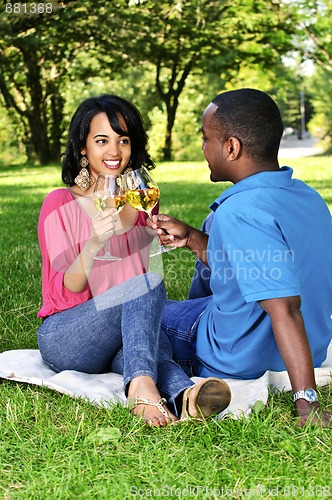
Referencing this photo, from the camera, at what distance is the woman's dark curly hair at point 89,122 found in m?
3.86

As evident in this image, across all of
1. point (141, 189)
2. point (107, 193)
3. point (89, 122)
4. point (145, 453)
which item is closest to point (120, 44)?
point (89, 122)

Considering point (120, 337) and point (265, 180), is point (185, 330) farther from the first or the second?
point (265, 180)

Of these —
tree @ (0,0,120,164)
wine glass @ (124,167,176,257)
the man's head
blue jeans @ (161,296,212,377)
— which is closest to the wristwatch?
blue jeans @ (161,296,212,377)

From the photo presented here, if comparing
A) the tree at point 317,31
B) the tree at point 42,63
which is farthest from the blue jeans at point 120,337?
the tree at point 317,31

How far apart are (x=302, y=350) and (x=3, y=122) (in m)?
36.0

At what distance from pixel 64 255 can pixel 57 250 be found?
5 centimetres

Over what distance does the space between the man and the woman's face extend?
747mm

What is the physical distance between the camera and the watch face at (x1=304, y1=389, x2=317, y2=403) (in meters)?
2.87

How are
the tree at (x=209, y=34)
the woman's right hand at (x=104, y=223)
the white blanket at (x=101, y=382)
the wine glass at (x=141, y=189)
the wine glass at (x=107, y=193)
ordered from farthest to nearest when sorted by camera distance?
the tree at (x=209, y=34) < the wine glass at (x=141, y=189) < the wine glass at (x=107, y=193) < the white blanket at (x=101, y=382) < the woman's right hand at (x=104, y=223)

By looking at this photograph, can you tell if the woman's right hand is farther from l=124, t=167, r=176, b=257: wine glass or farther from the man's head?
the man's head

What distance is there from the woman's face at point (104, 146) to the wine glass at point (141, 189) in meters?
0.32

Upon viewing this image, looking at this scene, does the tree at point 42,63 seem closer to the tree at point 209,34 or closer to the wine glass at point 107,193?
the tree at point 209,34

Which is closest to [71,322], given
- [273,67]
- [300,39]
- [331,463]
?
[331,463]

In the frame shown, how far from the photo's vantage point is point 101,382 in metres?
3.48
